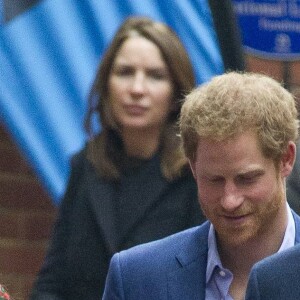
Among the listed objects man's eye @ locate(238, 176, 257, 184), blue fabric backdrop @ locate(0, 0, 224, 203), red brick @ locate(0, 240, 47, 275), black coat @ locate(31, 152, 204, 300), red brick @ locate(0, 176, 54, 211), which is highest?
man's eye @ locate(238, 176, 257, 184)

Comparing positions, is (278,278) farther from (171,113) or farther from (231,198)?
(171,113)

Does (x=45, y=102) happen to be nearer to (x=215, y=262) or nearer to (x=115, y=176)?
(x=115, y=176)

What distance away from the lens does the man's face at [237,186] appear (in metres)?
3.77

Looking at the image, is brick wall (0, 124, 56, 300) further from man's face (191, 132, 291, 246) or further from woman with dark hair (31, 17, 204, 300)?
man's face (191, 132, 291, 246)

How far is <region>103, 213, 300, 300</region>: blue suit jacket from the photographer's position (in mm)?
3916

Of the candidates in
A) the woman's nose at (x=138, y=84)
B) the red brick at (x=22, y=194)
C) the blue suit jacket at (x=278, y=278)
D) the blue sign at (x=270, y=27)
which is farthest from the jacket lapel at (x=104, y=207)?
the red brick at (x=22, y=194)

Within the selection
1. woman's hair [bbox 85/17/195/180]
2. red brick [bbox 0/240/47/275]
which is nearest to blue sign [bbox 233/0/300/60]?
woman's hair [bbox 85/17/195/180]

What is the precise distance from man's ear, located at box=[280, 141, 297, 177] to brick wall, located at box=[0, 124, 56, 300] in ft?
10.0

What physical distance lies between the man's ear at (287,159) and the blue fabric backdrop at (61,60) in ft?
5.47

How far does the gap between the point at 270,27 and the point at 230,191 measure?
4.92ft

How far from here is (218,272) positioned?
3.90m

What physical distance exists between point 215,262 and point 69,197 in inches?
49.1

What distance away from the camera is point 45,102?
5703 mm

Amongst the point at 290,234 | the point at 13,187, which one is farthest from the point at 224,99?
the point at 13,187
